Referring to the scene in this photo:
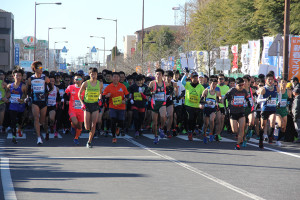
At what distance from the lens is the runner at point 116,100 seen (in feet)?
50.6

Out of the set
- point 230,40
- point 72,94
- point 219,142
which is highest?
point 230,40

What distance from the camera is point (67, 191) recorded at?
8141mm

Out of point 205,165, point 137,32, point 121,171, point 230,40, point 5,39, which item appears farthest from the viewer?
point 137,32

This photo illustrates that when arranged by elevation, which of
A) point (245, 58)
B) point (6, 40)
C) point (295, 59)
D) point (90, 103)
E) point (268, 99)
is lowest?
point (90, 103)

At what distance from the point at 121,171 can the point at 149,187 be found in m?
1.67

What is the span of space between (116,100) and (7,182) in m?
6.78

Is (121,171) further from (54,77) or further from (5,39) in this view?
(5,39)

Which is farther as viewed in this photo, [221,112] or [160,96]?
[221,112]

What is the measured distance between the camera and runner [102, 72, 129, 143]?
15.4 m

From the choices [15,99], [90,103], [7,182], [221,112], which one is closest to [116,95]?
[90,103]

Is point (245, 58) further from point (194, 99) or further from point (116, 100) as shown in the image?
point (116, 100)

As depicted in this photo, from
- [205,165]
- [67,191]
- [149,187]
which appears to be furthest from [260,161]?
[67,191]

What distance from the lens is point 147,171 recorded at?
33.3 ft

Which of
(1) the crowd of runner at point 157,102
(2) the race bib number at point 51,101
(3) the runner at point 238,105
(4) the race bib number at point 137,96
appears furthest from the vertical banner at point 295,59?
(2) the race bib number at point 51,101
